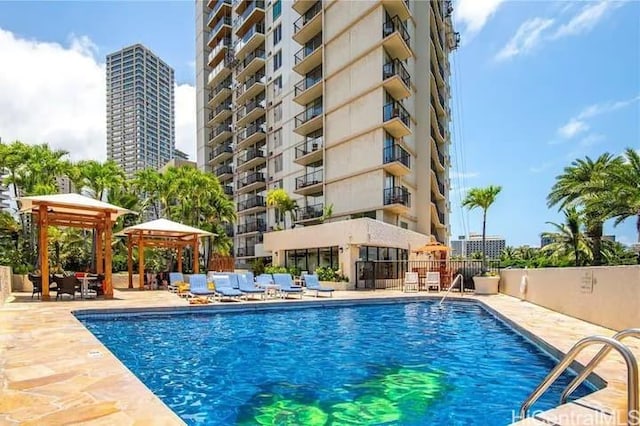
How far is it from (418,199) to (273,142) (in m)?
14.6

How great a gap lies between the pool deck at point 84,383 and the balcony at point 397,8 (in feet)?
79.7

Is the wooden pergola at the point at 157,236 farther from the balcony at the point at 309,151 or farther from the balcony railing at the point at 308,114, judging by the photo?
the balcony railing at the point at 308,114

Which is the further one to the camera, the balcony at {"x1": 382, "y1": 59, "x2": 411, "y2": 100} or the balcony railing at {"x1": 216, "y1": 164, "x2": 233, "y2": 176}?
the balcony railing at {"x1": 216, "y1": 164, "x2": 233, "y2": 176}

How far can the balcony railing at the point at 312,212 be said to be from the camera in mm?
30688

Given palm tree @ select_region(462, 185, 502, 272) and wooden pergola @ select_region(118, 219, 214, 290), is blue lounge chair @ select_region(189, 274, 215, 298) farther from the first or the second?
palm tree @ select_region(462, 185, 502, 272)

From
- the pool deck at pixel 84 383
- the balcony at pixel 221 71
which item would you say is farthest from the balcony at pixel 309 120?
the pool deck at pixel 84 383

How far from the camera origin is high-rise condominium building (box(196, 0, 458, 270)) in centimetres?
2684

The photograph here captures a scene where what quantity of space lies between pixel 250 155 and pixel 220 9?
18.9 metres

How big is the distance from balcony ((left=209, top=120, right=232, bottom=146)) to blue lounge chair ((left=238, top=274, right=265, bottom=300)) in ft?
110

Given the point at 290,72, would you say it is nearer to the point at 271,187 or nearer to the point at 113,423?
the point at 271,187

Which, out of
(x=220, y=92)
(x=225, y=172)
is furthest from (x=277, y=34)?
(x=225, y=172)

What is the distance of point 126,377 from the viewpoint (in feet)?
15.8

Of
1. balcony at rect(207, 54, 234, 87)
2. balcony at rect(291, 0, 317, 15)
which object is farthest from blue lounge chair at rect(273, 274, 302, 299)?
balcony at rect(207, 54, 234, 87)

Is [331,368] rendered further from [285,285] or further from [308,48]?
[308,48]
